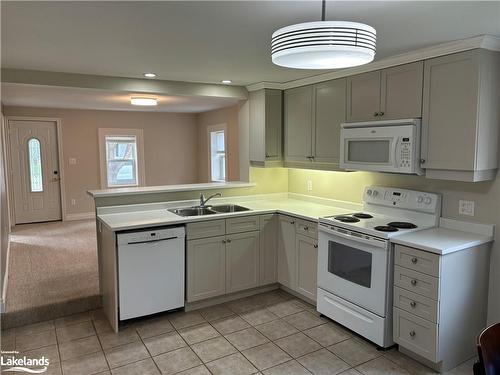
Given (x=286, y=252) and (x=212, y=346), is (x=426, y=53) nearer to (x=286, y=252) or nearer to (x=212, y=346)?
(x=286, y=252)

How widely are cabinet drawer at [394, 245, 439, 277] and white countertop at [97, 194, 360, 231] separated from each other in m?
0.88

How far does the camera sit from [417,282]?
2.56m

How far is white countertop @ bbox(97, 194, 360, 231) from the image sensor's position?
3.28 m

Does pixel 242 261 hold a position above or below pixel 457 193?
below

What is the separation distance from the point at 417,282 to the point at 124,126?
6.34 metres

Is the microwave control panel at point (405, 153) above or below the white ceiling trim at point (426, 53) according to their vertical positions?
below

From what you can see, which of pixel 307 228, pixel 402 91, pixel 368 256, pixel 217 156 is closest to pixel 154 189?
pixel 307 228

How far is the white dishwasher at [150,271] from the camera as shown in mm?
3125

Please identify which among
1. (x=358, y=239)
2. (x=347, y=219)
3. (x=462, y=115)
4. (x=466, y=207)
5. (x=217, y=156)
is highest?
(x=462, y=115)

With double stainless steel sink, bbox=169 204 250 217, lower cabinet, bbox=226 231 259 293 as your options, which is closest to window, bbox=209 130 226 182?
double stainless steel sink, bbox=169 204 250 217

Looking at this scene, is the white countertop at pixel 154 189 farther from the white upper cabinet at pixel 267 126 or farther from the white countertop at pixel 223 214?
the white upper cabinet at pixel 267 126

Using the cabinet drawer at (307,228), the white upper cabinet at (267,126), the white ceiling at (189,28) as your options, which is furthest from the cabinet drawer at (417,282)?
the white upper cabinet at (267,126)

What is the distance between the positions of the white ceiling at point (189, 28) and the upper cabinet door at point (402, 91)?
188 millimetres

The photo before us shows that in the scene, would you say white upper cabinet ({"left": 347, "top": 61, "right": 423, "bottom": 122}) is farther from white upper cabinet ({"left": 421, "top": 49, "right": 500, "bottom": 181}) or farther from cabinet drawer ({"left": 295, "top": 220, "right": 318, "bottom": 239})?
cabinet drawer ({"left": 295, "top": 220, "right": 318, "bottom": 239})
